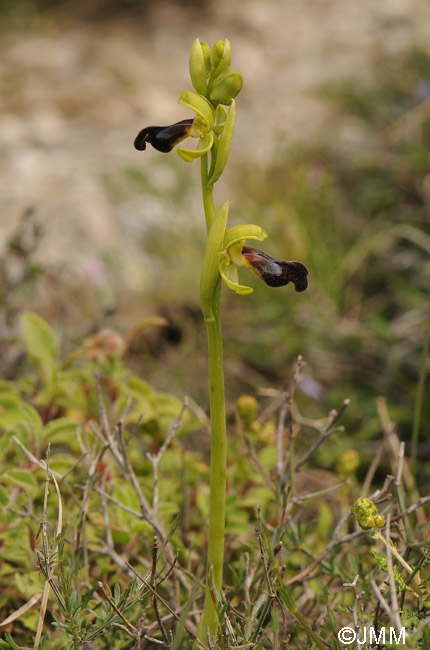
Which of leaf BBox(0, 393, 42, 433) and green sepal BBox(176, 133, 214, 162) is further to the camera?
leaf BBox(0, 393, 42, 433)

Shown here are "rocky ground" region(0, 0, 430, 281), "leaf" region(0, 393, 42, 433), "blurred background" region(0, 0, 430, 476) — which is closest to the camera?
"leaf" region(0, 393, 42, 433)

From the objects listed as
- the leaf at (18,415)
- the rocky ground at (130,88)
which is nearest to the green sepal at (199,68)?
the leaf at (18,415)

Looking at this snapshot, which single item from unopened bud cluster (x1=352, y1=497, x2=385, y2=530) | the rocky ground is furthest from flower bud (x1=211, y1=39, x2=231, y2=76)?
the rocky ground

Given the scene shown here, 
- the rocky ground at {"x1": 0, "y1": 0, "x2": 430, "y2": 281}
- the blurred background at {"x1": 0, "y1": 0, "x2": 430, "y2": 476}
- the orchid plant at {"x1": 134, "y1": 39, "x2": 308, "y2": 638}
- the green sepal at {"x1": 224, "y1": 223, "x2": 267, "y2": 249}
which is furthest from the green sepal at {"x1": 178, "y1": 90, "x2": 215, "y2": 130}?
the rocky ground at {"x1": 0, "y1": 0, "x2": 430, "y2": 281}

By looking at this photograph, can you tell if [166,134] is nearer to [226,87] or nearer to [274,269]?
[226,87]

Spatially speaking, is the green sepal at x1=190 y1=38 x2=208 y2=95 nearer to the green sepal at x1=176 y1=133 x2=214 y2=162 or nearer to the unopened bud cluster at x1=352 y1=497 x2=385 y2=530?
the green sepal at x1=176 y1=133 x2=214 y2=162

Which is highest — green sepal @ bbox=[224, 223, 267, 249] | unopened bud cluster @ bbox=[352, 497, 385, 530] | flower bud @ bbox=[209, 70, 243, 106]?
flower bud @ bbox=[209, 70, 243, 106]

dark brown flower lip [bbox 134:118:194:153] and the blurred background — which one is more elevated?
dark brown flower lip [bbox 134:118:194:153]

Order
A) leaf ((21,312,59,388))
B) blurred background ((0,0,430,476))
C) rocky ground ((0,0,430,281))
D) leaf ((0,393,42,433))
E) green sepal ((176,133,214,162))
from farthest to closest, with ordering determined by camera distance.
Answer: rocky ground ((0,0,430,281))
blurred background ((0,0,430,476))
leaf ((21,312,59,388))
leaf ((0,393,42,433))
green sepal ((176,133,214,162))
